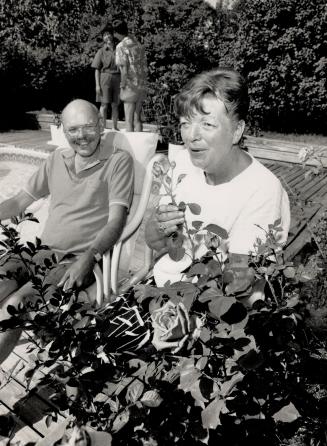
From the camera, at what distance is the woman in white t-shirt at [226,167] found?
156 centimetres

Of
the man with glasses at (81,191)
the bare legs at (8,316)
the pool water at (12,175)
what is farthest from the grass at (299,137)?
the bare legs at (8,316)

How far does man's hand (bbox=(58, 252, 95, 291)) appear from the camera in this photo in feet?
7.00

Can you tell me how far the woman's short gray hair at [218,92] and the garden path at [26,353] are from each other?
56 centimetres

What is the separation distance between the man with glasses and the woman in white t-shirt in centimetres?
84

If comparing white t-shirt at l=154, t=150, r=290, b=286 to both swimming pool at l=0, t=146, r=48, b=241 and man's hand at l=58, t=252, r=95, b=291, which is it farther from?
swimming pool at l=0, t=146, r=48, b=241

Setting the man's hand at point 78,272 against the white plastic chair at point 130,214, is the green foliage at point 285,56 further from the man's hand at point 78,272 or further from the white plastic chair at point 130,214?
the man's hand at point 78,272

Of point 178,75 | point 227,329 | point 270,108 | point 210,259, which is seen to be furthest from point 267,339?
point 178,75

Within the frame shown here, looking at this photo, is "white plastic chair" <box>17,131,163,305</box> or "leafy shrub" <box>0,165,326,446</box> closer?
"leafy shrub" <box>0,165,326,446</box>

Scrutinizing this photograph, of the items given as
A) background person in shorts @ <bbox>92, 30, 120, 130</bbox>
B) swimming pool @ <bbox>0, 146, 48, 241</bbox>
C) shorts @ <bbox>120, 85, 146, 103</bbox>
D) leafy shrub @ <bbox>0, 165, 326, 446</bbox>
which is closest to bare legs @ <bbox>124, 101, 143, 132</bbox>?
shorts @ <bbox>120, 85, 146, 103</bbox>

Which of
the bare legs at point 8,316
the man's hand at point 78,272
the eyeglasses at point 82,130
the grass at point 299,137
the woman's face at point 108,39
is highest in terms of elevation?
the woman's face at point 108,39

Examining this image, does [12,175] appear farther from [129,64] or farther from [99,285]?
[129,64]

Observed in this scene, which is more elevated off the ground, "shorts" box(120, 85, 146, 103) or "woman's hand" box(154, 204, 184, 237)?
"woman's hand" box(154, 204, 184, 237)

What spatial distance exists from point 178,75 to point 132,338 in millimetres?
9476

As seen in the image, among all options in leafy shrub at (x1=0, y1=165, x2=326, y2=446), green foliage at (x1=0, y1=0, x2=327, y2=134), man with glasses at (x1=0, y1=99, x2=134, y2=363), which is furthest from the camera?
→ green foliage at (x1=0, y1=0, x2=327, y2=134)
